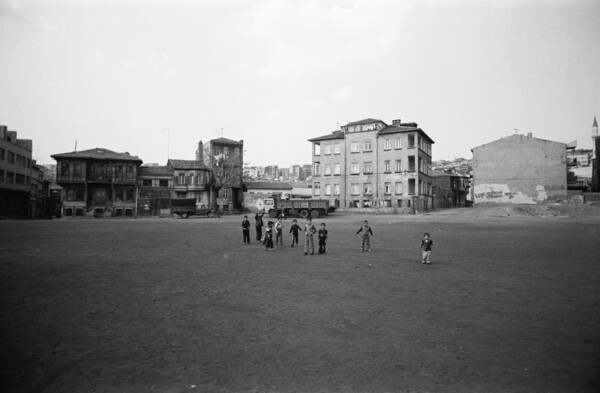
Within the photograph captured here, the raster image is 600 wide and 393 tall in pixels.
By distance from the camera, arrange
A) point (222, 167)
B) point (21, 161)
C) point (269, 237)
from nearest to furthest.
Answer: point (269, 237)
point (21, 161)
point (222, 167)

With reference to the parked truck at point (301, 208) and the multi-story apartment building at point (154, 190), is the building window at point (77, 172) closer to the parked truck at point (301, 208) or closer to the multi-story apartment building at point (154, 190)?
the multi-story apartment building at point (154, 190)

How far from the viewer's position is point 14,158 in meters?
54.7

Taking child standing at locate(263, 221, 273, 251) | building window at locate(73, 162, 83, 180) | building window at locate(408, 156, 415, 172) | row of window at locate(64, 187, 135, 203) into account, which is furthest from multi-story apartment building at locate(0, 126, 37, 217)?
building window at locate(408, 156, 415, 172)

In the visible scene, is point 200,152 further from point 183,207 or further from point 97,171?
point 183,207

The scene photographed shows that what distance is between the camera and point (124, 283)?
9.27 metres

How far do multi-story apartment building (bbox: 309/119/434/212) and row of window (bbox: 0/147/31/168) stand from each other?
45429mm

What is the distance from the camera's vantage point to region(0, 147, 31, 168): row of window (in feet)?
168

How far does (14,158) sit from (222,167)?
31207 mm

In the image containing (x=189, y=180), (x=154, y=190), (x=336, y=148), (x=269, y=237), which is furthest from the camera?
(x=189, y=180)

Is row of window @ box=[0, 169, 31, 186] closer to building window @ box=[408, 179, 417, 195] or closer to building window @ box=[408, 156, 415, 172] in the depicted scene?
building window @ box=[408, 179, 417, 195]

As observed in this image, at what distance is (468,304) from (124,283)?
8.13 m

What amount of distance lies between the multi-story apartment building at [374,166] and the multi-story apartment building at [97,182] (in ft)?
103

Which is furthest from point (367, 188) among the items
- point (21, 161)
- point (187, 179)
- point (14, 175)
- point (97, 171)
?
point (21, 161)

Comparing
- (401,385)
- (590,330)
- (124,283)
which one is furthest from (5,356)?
(590,330)
